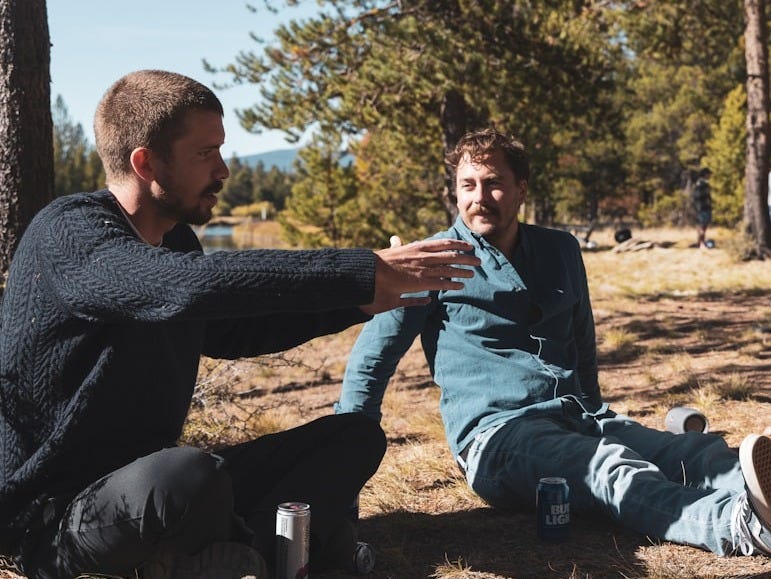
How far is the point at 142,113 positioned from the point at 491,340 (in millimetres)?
1661

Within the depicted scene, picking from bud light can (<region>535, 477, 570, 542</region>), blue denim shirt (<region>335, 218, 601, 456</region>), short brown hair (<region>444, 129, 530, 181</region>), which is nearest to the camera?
bud light can (<region>535, 477, 570, 542</region>)

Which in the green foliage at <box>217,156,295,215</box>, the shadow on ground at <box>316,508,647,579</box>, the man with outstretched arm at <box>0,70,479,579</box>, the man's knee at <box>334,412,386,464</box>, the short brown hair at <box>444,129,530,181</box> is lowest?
the green foliage at <box>217,156,295,215</box>

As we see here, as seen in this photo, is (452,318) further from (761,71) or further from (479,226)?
(761,71)

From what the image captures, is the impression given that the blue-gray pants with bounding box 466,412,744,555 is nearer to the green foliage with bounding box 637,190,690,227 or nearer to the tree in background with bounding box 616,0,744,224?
the tree in background with bounding box 616,0,744,224

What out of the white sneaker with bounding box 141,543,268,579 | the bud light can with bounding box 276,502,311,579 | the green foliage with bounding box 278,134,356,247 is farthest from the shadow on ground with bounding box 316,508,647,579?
the green foliage with bounding box 278,134,356,247

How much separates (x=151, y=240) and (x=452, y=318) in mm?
1383

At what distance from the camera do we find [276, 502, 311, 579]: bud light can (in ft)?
8.00

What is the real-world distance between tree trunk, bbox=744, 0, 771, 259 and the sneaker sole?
12.3 meters

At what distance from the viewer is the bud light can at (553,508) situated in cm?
295

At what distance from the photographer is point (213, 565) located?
2.26 metres

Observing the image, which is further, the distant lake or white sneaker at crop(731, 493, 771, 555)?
the distant lake

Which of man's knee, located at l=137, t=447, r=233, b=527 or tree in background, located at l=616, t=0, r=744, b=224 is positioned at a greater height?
tree in background, located at l=616, t=0, r=744, b=224

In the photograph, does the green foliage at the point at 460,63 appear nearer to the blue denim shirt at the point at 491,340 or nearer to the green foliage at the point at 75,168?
the blue denim shirt at the point at 491,340

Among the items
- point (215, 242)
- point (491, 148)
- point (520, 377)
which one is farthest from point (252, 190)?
point (520, 377)
